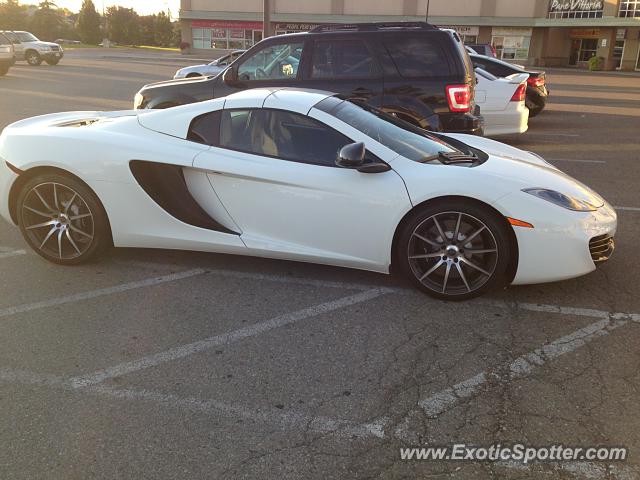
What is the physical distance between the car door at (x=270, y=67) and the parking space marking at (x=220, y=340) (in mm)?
4405

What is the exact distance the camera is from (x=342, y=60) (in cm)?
757

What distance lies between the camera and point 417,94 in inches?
287

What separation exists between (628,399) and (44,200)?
168 inches

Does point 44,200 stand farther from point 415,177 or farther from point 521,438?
point 521,438

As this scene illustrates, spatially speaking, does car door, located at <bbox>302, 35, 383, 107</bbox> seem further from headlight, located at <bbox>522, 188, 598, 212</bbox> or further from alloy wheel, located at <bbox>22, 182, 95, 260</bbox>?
alloy wheel, located at <bbox>22, 182, 95, 260</bbox>

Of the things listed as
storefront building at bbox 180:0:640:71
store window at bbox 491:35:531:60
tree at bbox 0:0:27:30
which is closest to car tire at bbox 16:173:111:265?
storefront building at bbox 180:0:640:71

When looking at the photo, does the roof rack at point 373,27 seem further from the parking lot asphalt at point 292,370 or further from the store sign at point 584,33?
the store sign at point 584,33

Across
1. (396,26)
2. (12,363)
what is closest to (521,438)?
(12,363)

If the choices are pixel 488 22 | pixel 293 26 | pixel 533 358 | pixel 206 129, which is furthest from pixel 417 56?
pixel 293 26

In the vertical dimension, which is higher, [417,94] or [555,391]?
[417,94]

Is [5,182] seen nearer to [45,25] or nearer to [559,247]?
[559,247]

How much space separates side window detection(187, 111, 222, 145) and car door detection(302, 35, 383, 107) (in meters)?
3.32

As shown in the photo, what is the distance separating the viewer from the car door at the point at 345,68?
7.42 metres

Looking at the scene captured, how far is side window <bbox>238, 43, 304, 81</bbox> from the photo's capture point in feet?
25.3
